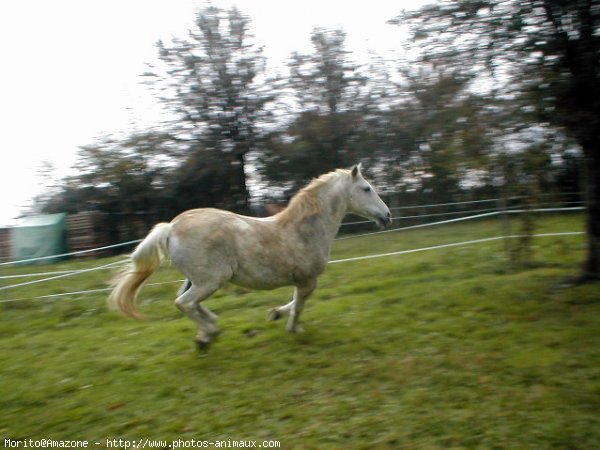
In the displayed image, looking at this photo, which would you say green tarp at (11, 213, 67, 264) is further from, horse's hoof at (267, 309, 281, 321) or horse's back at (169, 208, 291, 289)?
horse's back at (169, 208, 291, 289)

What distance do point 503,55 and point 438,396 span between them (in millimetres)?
4707

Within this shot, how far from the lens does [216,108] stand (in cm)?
1980

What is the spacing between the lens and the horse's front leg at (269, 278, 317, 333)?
635 centimetres

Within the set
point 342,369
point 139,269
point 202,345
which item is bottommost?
point 342,369

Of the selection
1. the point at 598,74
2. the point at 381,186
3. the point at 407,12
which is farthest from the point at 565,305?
the point at 381,186

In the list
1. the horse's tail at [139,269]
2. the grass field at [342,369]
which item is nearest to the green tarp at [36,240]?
the grass field at [342,369]

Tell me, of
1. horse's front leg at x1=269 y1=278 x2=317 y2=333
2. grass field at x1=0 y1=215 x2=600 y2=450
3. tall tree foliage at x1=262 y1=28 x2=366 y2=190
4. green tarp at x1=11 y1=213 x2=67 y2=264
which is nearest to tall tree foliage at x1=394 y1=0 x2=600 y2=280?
grass field at x1=0 y1=215 x2=600 y2=450

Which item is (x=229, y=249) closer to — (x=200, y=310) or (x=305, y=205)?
(x=200, y=310)

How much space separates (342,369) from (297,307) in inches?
47.9

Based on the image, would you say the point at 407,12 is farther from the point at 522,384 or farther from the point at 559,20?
the point at 522,384

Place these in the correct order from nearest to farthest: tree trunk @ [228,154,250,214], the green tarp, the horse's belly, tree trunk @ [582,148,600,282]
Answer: the horse's belly < tree trunk @ [582,148,600,282] < the green tarp < tree trunk @ [228,154,250,214]

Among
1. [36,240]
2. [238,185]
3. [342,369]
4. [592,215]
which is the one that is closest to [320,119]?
[238,185]

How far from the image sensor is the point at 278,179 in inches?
764

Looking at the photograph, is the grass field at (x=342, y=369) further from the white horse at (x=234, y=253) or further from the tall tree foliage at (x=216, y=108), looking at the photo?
the tall tree foliage at (x=216, y=108)
